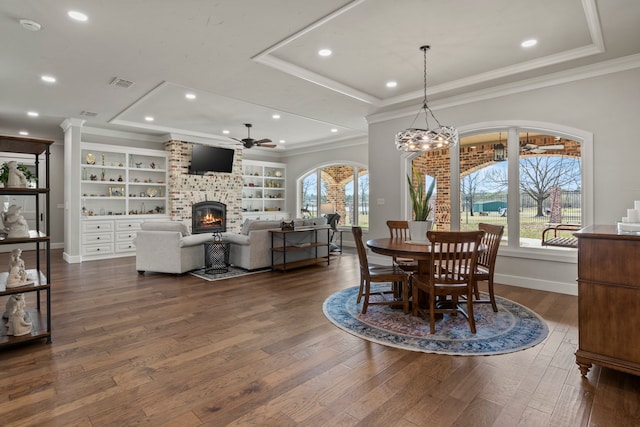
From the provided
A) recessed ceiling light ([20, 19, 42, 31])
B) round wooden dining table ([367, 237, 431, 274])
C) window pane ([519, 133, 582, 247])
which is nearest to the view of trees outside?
window pane ([519, 133, 582, 247])

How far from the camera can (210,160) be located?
870cm

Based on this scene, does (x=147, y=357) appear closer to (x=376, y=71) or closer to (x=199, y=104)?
(x=376, y=71)

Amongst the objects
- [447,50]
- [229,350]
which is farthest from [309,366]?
[447,50]

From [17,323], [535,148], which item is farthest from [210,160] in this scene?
[535,148]

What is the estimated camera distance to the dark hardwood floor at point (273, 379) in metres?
1.89

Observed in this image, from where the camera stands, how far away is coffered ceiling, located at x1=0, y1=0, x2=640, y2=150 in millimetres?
2973

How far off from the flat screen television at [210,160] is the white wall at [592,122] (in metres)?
5.87

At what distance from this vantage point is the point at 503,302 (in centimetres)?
396

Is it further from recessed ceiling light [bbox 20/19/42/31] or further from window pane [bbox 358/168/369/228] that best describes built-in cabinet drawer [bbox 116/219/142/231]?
window pane [bbox 358/168/369/228]

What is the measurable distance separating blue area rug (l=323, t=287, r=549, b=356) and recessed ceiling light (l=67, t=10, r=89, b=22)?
367cm

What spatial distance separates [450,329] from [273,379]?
70.2 inches

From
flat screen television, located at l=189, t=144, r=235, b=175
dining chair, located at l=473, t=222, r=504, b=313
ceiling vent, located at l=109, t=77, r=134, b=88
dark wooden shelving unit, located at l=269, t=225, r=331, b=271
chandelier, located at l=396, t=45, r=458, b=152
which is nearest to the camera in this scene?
dining chair, located at l=473, t=222, r=504, b=313

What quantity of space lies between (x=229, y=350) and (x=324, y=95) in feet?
13.0

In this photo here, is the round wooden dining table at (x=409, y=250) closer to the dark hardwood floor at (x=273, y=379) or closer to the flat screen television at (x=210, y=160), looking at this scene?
the dark hardwood floor at (x=273, y=379)
